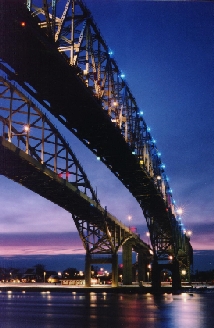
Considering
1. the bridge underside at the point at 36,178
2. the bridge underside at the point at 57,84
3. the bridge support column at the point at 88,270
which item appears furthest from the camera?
the bridge support column at the point at 88,270

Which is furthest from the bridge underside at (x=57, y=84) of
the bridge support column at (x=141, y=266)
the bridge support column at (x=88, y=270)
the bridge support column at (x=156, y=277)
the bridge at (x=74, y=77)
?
the bridge support column at (x=141, y=266)

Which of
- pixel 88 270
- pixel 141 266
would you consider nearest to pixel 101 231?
pixel 88 270

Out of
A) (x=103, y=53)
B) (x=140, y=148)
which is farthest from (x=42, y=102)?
(x=140, y=148)

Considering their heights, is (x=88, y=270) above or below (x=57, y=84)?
below

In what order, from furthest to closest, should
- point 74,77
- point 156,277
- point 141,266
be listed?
point 141,266, point 156,277, point 74,77

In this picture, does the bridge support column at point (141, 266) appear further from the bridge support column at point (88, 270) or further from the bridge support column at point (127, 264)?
the bridge support column at point (88, 270)

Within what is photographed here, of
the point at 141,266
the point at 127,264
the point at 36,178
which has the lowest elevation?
the point at 141,266

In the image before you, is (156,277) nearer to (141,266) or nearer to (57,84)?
(141,266)

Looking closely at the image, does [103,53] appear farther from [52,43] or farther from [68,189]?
[68,189]

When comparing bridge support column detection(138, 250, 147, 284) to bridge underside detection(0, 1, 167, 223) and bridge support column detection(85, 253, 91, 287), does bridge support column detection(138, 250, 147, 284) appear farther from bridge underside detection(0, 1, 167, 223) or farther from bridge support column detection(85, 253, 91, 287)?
bridge underside detection(0, 1, 167, 223)

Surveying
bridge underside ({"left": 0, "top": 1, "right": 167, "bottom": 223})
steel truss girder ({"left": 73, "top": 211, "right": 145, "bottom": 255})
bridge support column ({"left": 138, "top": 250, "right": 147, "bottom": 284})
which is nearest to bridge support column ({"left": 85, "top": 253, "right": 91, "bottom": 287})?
steel truss girder ({"left": 73, "top": 211, "right": 145, "bottom": 255})

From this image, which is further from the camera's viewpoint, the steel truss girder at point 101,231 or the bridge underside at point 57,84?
the steel truss girder at point 101,231
